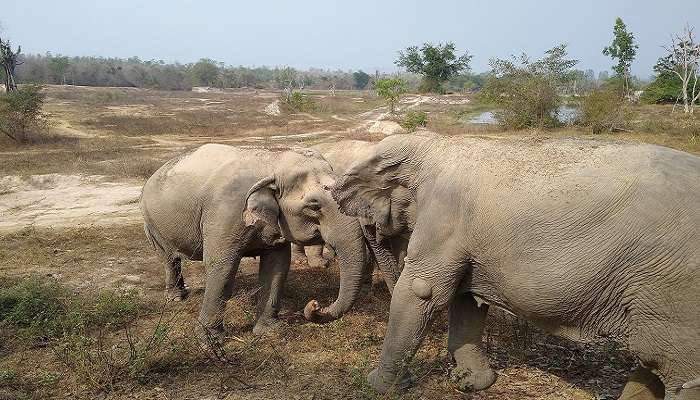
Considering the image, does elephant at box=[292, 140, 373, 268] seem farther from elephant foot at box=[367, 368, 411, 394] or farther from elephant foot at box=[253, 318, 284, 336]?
elephant foot at box=[367, 368, 411, 394]

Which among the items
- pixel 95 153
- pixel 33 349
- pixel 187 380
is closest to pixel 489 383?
pixel 187 380

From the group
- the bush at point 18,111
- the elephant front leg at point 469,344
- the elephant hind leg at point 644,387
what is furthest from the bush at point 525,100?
the elephant hind leg at point 644,387

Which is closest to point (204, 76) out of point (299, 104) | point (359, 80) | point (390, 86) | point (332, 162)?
point (359, 80)

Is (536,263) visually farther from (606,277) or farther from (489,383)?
(489,383)

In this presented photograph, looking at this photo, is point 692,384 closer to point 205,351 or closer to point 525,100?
point 205,351

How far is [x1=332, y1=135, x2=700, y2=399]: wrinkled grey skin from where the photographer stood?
320 cm

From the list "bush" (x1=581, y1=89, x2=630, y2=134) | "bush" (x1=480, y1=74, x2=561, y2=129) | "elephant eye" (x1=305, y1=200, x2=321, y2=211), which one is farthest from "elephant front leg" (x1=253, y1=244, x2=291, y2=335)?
"bush" (x1=480, y1=74, x2=561, y2=129)

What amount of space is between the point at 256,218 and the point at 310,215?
56cm

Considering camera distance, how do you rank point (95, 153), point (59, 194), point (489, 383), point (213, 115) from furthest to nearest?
point (213, 115) → point (95, 153) → point (59, 194) → point (489, 383)

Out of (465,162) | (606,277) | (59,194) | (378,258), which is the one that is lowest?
(59,194)

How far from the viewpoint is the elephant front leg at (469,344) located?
16.0 ft

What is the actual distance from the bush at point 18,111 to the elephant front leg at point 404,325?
24.9m

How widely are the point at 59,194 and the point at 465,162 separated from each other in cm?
1470

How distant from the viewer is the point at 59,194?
1590 cm
